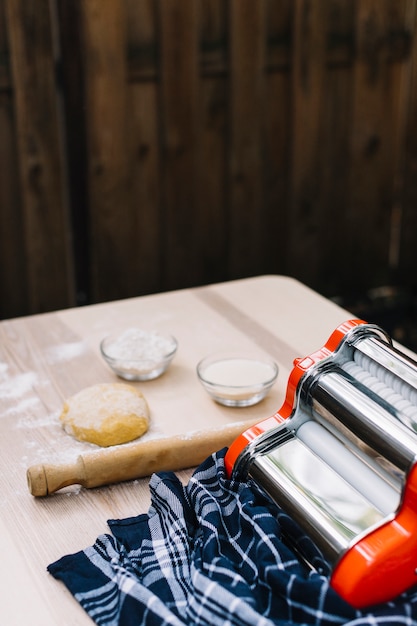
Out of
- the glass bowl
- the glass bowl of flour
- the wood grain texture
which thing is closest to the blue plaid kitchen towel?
the glass bowl

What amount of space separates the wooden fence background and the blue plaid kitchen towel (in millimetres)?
2094

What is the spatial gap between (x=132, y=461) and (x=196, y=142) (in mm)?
2170

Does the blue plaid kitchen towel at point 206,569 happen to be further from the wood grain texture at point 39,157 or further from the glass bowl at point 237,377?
the wood grain texture at point 39,157

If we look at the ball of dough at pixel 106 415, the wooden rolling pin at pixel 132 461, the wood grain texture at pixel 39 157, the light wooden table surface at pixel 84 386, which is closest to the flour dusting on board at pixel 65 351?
the light wooden table surface at pixel 84 386

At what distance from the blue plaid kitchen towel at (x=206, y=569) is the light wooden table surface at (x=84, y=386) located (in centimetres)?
4

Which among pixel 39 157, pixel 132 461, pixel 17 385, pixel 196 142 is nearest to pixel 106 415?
pixel 132 461

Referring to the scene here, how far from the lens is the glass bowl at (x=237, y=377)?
1.42 m

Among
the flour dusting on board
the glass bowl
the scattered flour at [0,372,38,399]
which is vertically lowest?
the scattered flour at [0,372,38,399]

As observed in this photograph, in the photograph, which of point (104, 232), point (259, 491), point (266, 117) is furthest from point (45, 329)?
point (266, 117)

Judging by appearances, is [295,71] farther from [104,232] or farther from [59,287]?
[59,287]

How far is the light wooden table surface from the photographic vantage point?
3.48 ft

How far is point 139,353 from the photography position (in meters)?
1.56

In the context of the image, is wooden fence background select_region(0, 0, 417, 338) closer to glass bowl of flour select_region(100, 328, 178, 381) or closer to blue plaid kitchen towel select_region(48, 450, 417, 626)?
glass bowl of flour select_region(100, 328, 178, 381)

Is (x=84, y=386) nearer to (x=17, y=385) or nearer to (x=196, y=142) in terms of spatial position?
(x=17, y=385)
